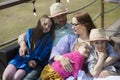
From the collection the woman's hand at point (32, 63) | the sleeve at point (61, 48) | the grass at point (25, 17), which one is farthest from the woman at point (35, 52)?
the grass at point (25, 17)

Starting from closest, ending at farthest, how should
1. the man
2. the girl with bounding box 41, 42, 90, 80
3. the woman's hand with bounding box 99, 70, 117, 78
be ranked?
the woman's hand with bounding box 99, 70, 117, 78, the girl with bounding box 41, 42, 90, 80, the man

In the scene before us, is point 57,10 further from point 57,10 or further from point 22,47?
point 22,47

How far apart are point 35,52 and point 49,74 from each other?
330mm

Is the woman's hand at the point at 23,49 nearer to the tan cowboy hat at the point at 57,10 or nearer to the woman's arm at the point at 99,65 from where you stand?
the tan cowboy hat at the point at 57,10

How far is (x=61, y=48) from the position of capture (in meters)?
3.05

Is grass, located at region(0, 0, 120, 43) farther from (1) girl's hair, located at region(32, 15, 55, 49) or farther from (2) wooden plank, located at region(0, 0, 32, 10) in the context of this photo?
(1) girl's hair, located at region(32, 15, 55, 49)

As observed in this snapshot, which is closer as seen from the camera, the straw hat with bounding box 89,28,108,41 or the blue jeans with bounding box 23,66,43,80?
the straw hat with bounding box 89,28,108,41

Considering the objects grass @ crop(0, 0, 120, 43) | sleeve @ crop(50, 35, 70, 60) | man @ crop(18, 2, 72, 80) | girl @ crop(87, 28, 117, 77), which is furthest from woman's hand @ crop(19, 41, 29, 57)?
grass @ crop(0, 0, 120, 43)

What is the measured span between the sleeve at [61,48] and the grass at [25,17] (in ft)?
9.59

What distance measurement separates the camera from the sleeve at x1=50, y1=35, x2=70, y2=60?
3.05 metres

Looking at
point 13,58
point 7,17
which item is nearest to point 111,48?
point 13,58

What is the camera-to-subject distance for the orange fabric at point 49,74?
2.88m

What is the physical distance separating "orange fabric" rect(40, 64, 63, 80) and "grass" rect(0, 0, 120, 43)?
9.87 ft

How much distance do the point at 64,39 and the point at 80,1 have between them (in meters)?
5.04
